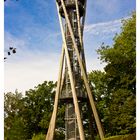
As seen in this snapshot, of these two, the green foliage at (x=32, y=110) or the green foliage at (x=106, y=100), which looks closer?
the green foliage at (x=106, y=100)

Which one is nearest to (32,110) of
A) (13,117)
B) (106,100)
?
(13,117)

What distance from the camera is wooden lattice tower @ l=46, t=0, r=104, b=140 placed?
41.2 feet

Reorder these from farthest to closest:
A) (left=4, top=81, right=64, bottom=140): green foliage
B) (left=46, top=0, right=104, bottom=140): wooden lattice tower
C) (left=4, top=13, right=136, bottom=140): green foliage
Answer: (left=4, top=81, right=64, bottom=140): green foliage, (left=4, top=13, right=136, bottom=140): green foliage, (left=46, top=0, right=104, bottom=140): wooden lattice tower

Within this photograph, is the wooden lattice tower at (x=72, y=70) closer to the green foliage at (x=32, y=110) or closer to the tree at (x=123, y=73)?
the tree at (x=123, y=73)

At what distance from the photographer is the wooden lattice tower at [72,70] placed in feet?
41.2

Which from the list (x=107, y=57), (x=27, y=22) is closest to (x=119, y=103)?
(x=107, y=57)

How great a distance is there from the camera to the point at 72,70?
13.3 meters

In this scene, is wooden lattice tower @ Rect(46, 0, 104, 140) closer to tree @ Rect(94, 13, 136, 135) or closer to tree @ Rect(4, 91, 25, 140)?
tree @ Rect(94, 13, 136, 135)

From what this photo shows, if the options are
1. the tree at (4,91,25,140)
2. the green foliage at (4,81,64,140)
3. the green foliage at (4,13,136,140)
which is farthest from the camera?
the green foliage at (4,81,64,140)

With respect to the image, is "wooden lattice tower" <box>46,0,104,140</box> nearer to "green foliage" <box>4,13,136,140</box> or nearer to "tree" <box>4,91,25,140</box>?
"green foliage" <box>4,13,136,140</box>

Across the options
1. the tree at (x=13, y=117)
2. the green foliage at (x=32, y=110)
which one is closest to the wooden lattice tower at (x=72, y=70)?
the tree at (x=13, y=117)

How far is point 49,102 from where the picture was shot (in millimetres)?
20969

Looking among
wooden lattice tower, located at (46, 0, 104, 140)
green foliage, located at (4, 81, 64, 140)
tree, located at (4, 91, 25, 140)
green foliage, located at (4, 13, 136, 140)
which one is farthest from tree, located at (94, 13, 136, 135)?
green foliage, located at (4, 81, 64, 140)

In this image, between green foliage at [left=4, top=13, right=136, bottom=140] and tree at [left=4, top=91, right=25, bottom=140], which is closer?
green foliage at [left=4, top=13, right=136, bottom=140]
